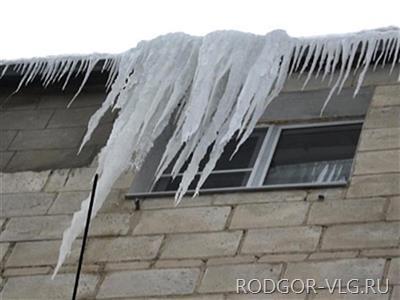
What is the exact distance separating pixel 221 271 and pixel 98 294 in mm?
567

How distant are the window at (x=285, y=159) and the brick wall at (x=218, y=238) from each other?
17cm

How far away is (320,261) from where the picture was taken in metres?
4.85

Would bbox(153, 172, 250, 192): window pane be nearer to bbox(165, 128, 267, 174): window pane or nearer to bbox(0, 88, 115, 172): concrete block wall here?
bbox(165, 128, 267, 174): window pane

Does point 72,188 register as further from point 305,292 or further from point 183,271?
point 305,292

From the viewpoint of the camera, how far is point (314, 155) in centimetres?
584

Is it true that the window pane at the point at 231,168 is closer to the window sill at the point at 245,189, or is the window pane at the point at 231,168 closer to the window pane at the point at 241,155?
the window pane at the point at 241,155

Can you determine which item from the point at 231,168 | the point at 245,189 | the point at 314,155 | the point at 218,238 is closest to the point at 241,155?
the point at 231,168

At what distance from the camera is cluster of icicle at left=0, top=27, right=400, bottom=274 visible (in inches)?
209

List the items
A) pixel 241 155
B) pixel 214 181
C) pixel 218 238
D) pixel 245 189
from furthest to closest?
pixel 241 155 → pixel 214 181 → pixel 245 189 → pixel 218 238

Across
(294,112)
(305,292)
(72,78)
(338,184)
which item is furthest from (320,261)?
(72,78)

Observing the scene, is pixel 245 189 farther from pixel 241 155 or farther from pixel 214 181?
pixel 241 155

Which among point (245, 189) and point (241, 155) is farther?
point (241, 155)

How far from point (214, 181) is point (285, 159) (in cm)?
40

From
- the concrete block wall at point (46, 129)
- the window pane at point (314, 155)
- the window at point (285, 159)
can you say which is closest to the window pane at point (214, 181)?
the window at point (285, 159)
